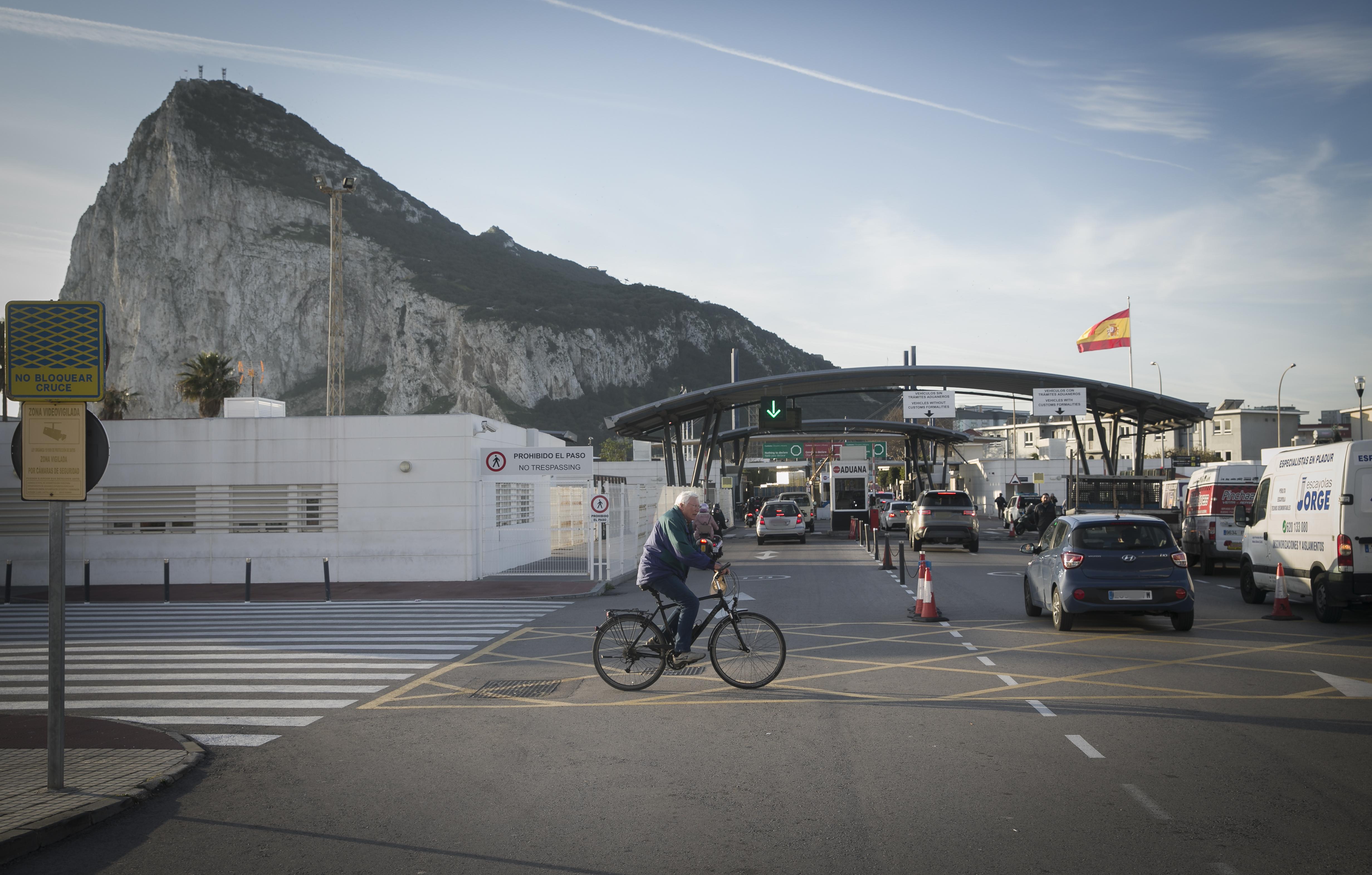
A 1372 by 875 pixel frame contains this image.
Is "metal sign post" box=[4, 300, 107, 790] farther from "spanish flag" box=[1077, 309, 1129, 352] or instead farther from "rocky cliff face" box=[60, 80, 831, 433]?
"rocky cliff face" box=[60, 80, 831, 433]

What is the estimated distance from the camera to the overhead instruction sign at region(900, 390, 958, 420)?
164 ft

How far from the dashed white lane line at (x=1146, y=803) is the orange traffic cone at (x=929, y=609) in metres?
8.41

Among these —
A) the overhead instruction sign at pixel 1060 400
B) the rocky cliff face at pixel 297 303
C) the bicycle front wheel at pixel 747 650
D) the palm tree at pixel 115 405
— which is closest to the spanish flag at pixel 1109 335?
the overhead instruction sign at pixel 1060 400

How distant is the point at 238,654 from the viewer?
40.7ft

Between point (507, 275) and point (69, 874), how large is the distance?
6742 inches

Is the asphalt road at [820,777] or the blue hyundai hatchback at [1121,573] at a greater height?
the blue hyundai hatchback at [1121,573]

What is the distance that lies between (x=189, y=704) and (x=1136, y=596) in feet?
35.1

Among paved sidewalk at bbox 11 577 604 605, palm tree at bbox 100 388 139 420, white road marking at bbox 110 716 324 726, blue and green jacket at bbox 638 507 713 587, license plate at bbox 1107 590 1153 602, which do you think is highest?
palm tree at bbox 100 388 139 420

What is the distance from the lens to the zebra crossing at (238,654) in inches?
357

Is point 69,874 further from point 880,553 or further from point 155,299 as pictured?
point 155,299

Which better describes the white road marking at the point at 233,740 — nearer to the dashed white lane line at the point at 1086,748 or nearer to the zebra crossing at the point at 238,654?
the zebra crossing at the point at 238,654

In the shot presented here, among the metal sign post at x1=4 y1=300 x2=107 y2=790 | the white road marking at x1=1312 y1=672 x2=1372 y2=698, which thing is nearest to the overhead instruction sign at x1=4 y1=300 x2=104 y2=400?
the metal sign post at x1=4 y1=300 x2=107 y2=790

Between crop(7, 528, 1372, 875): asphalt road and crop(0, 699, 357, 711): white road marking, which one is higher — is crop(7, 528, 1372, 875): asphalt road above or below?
above

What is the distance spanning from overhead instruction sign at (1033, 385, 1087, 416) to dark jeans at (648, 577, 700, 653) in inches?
1501
